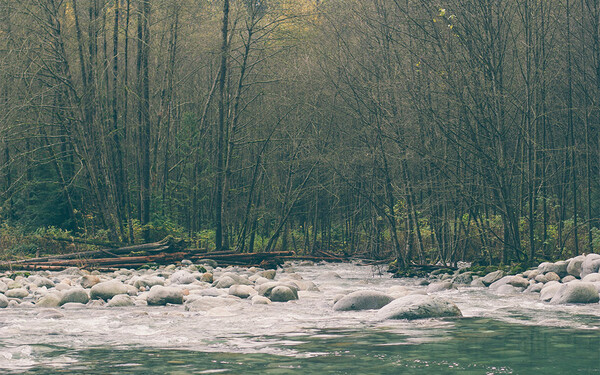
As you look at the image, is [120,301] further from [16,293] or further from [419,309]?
[419,309]

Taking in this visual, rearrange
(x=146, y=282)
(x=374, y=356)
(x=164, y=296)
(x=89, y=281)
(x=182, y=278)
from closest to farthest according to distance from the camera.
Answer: (x=374, y=356) < (x=164, y=296) < (x=89, y=281) < (x=146, y=282) < (x=182, y=278)

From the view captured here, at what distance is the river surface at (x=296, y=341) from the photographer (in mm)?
3680

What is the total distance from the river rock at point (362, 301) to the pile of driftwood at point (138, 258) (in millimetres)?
5344

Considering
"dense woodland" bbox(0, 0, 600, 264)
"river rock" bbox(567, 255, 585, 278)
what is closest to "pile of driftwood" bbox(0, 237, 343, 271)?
"dense woodland" bbox(0, 0, 600, 264)

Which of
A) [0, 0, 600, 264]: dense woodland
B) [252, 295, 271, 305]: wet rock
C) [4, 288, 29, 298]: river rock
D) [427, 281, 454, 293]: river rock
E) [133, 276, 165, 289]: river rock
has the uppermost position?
[0, 0, 600, 264]: dense woodland

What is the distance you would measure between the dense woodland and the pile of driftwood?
1817 millimetres

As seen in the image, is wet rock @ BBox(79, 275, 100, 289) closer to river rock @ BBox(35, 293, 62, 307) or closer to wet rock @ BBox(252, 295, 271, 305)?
river rock @ BBox(35, 293, 62, 307)

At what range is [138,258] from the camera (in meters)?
11.0

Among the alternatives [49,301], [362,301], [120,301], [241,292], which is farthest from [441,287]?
[49,301]

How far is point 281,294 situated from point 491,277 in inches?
134

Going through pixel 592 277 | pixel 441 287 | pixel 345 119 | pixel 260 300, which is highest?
pixel 345 119

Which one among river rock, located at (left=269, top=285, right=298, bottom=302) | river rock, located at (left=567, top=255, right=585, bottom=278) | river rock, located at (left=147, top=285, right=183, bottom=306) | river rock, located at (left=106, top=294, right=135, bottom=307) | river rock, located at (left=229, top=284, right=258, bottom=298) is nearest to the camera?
river rock, located at (left=106, top=294, right=135, bottom=307)

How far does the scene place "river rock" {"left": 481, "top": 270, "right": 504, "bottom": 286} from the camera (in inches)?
352

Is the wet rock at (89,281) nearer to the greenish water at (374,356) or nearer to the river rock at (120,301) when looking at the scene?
the river rock at (120,301)
